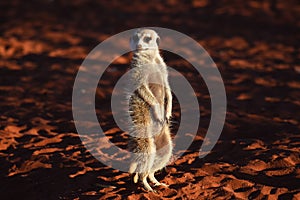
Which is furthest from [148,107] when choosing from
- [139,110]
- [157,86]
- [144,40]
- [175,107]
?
[175,107]

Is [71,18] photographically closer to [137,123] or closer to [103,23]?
[103,23]

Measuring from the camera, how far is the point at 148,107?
3.67m

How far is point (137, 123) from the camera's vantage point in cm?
370

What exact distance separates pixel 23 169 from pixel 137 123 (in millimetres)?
1491

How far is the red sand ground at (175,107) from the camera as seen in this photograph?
4031 millimetres

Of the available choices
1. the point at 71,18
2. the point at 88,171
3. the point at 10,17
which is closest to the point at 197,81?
the point at 88,171

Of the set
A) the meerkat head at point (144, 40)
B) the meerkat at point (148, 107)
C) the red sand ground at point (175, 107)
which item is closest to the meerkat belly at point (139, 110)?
the meerkat at point (148, 107)

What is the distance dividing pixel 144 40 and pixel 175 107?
7.48 ft

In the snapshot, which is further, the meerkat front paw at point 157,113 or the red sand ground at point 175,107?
the red sand ground at point 175,107

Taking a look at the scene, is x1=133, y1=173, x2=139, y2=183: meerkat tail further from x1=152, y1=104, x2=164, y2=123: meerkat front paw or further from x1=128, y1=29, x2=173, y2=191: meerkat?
x1=152, y1=104, x2=164, y2=123: meerkat front paw

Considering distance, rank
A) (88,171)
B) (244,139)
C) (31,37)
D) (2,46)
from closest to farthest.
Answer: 1. (88,171)
2. (244,139)
3. (2,46)
4. (31,37)

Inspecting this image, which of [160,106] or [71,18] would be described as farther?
[71,18]

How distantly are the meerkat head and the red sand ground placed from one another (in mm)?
1307

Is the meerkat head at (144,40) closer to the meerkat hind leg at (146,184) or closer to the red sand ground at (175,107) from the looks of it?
the meerkat hind leg at (146,184)
